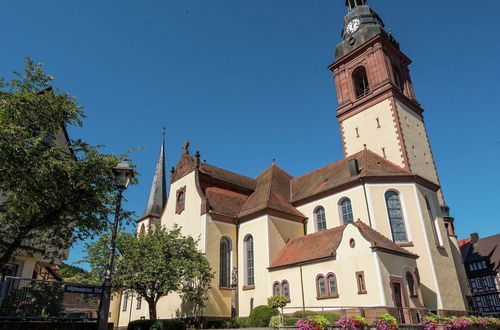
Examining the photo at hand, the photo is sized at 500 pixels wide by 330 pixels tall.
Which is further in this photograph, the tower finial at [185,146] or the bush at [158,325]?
the tower finial at [185,146]

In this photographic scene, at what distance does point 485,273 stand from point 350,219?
3904 cm

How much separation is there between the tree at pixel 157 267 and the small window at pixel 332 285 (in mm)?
8093

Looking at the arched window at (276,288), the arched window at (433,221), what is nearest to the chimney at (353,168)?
the arched window at (433,221)

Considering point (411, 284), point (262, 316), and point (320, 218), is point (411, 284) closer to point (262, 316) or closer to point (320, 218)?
point (262, 316)

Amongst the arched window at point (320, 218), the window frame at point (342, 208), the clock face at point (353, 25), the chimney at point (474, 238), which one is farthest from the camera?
the chimney at point (474, 238)

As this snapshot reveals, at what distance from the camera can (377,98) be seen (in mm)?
32781

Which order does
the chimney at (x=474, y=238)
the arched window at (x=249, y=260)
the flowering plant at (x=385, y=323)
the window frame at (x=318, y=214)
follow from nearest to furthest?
the flowering plant at (x=385, y=323) → the arched window at (x=249, y=260) → the window frame at (x=318, y=214) → the chimney at (x=474, y=238)

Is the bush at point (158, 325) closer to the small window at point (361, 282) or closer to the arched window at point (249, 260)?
the small window at point (361, 282)

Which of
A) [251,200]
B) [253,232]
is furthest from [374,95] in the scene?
[253,232]

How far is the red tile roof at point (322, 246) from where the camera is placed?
20812 millimetres

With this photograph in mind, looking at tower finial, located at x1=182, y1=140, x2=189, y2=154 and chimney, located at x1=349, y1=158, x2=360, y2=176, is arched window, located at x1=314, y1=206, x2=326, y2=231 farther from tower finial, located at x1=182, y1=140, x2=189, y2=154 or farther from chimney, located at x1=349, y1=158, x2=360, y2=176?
tower finial, located at x1=182, y1=140, x2=189, y2=154

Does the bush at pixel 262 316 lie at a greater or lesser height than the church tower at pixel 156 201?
lesser

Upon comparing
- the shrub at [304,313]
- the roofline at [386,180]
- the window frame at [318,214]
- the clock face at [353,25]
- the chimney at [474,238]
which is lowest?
the shrub at [304,313]

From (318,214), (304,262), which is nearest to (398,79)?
(318,214)
